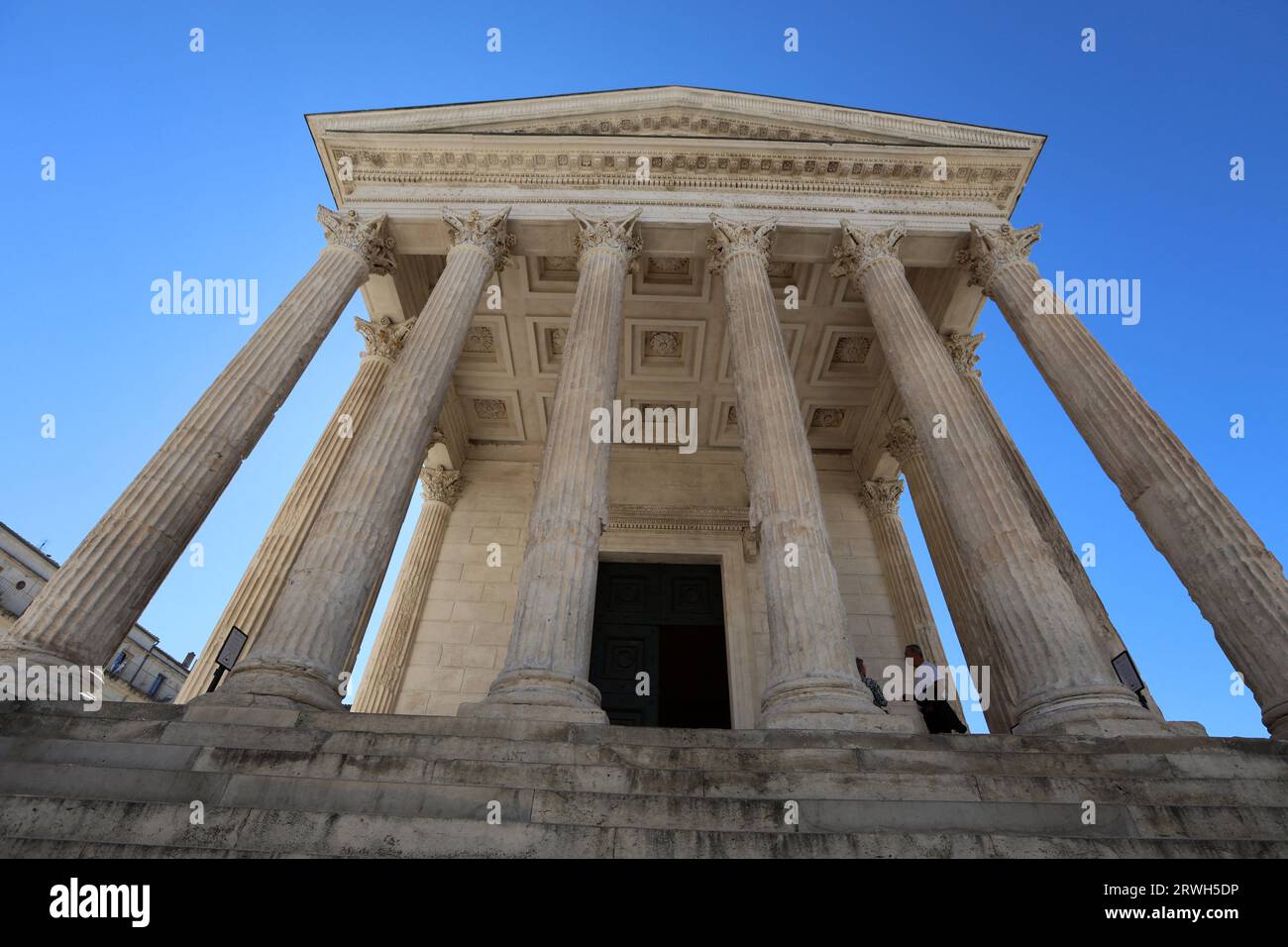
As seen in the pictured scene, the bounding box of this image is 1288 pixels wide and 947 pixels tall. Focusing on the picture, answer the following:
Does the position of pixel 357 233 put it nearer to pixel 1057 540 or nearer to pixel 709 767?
pixel 709 767

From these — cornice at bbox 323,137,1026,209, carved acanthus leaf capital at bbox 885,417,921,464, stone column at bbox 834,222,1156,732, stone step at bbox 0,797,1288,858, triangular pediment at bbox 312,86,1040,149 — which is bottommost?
stone step at bbox 0,797,1288,858

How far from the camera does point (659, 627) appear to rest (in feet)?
54.7

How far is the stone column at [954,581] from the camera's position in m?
11.3

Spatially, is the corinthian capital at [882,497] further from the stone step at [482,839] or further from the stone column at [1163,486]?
the stone step at [482,839]

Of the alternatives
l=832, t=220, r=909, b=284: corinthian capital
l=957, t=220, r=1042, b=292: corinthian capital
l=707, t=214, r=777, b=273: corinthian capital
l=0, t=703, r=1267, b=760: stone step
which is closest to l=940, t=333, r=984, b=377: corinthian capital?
l=957, t=220, r=1042, b=292: corinthian capital

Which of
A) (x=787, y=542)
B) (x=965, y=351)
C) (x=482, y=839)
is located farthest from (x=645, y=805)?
(x=965, y=351)

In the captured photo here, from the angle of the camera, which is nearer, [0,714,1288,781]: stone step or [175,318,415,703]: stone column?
[0,714,1288,781]: stone step

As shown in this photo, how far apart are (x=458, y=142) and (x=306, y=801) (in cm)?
1332

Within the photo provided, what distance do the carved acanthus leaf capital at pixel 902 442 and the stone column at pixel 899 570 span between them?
1422mm

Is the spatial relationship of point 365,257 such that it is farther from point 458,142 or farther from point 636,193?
point 636,193

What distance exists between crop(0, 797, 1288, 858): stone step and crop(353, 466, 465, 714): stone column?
9.29m

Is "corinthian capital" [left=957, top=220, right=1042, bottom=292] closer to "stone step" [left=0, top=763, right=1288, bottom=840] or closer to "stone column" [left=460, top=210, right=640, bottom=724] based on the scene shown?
"stone column" [left=460, top=210, right=640, bottom=724]

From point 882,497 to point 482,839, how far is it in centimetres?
1531

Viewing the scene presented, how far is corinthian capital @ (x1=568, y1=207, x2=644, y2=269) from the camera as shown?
13.3 m
